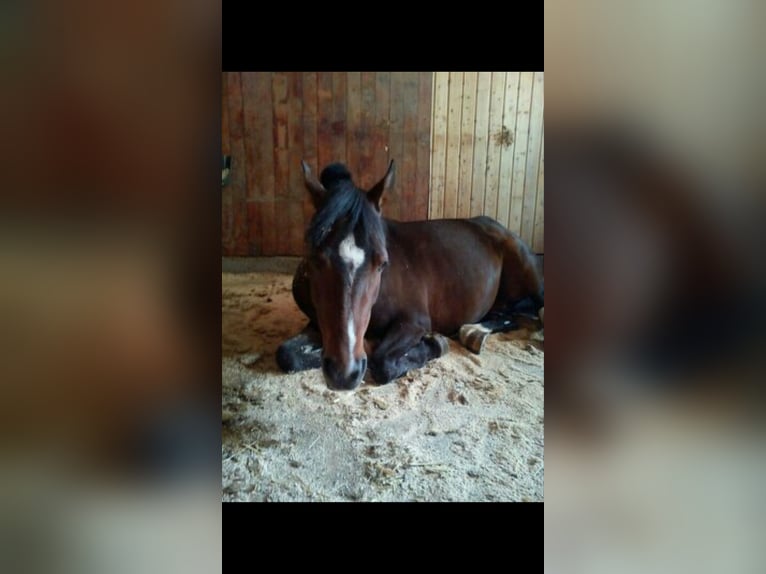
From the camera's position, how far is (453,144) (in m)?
1.23

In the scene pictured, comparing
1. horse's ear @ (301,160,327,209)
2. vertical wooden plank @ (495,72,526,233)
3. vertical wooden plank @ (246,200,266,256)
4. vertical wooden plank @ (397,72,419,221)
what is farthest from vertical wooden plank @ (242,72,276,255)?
vertical wooden plank @ (495,72,526,233)

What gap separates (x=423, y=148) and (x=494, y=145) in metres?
0.24

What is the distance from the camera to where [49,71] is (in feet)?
1.30

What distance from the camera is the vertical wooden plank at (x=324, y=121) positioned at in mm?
1045

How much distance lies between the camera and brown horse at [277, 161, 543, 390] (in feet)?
3.59

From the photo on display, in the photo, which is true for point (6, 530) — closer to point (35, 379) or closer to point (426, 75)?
point (35, 379)

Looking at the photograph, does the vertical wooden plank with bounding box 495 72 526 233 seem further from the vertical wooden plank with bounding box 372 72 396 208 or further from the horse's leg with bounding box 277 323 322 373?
the horse's leg with bounding box 277 323 322 373

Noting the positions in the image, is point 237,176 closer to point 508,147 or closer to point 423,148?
point 423,148

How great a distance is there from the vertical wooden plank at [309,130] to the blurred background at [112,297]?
0.66m

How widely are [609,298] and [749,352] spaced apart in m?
0.16

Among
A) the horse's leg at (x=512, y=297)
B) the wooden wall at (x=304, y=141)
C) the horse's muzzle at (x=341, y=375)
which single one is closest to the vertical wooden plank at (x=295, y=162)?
the wooden wall at (x=304, y=141)

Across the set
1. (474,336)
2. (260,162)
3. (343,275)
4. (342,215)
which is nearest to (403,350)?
(474,336)

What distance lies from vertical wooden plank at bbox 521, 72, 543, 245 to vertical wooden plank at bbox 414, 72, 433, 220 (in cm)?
28

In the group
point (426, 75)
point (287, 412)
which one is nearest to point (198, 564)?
point (287, 412)
